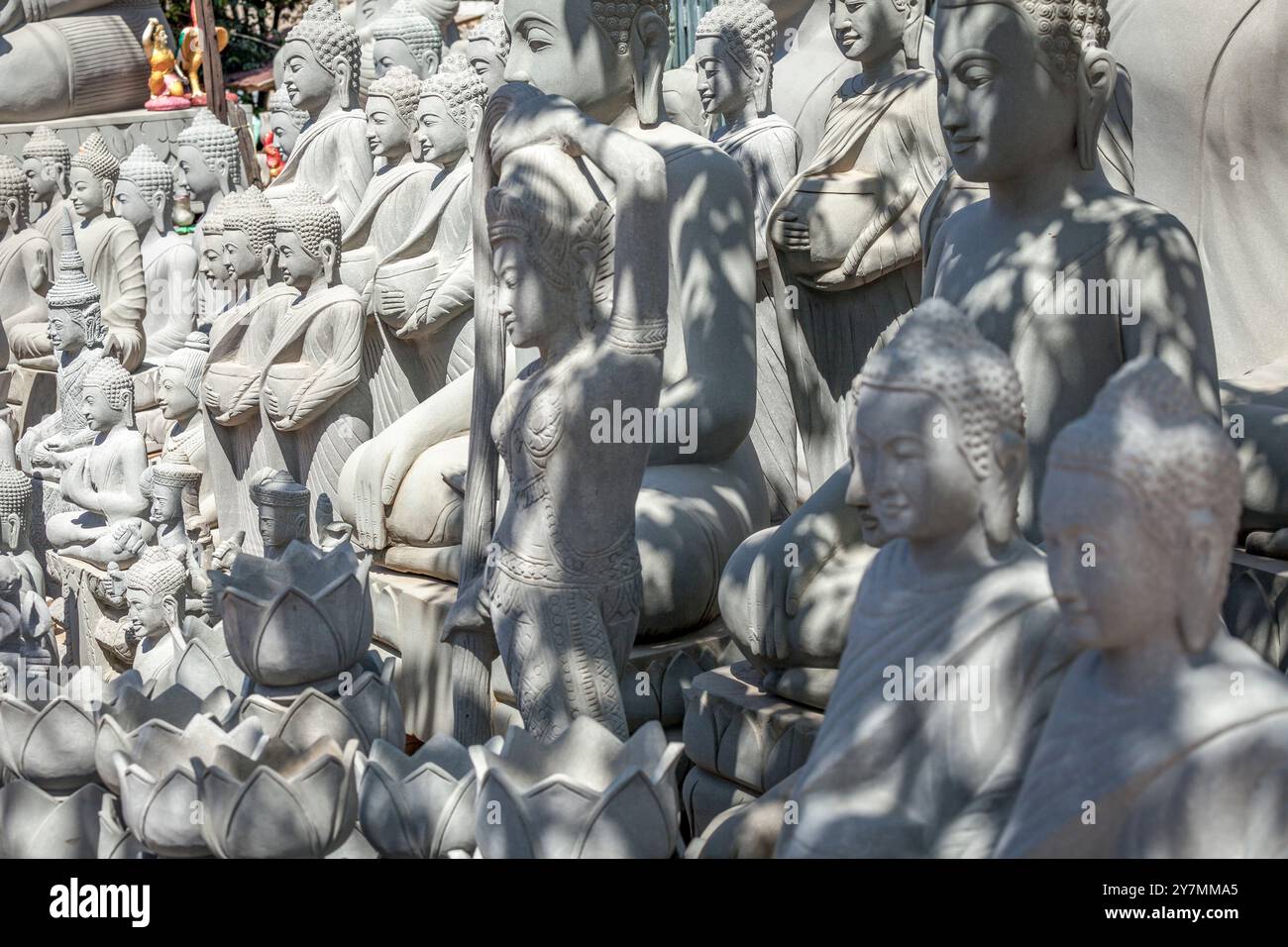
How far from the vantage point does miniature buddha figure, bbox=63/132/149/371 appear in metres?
10.5

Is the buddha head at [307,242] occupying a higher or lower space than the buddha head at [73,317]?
higher

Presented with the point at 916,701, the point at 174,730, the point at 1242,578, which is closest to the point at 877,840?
the point at 916,701

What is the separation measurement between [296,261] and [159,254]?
519 cm

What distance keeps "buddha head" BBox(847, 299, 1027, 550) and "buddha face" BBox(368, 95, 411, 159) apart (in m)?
6.35

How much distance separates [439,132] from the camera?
729 cm

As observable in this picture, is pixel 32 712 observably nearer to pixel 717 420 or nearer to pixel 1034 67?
pixel 717 420

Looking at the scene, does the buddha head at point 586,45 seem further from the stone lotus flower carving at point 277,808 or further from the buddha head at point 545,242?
the stone lotus flower carving at point 277,808

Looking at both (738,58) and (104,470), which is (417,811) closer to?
(738,58)

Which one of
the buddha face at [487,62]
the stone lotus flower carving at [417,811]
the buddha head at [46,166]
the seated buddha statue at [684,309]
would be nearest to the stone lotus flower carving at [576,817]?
the stone lotus flower carving at [417,811]

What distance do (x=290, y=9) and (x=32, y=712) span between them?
24395mm

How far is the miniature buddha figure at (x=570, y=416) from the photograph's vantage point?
3.36 metres

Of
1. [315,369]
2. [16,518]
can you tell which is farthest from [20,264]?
[315,369]

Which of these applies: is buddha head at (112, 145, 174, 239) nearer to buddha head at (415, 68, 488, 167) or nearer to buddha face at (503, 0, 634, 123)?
buddha head at (415, 68, 488, 167)

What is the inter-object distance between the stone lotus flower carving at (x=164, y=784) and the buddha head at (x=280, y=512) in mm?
1221
